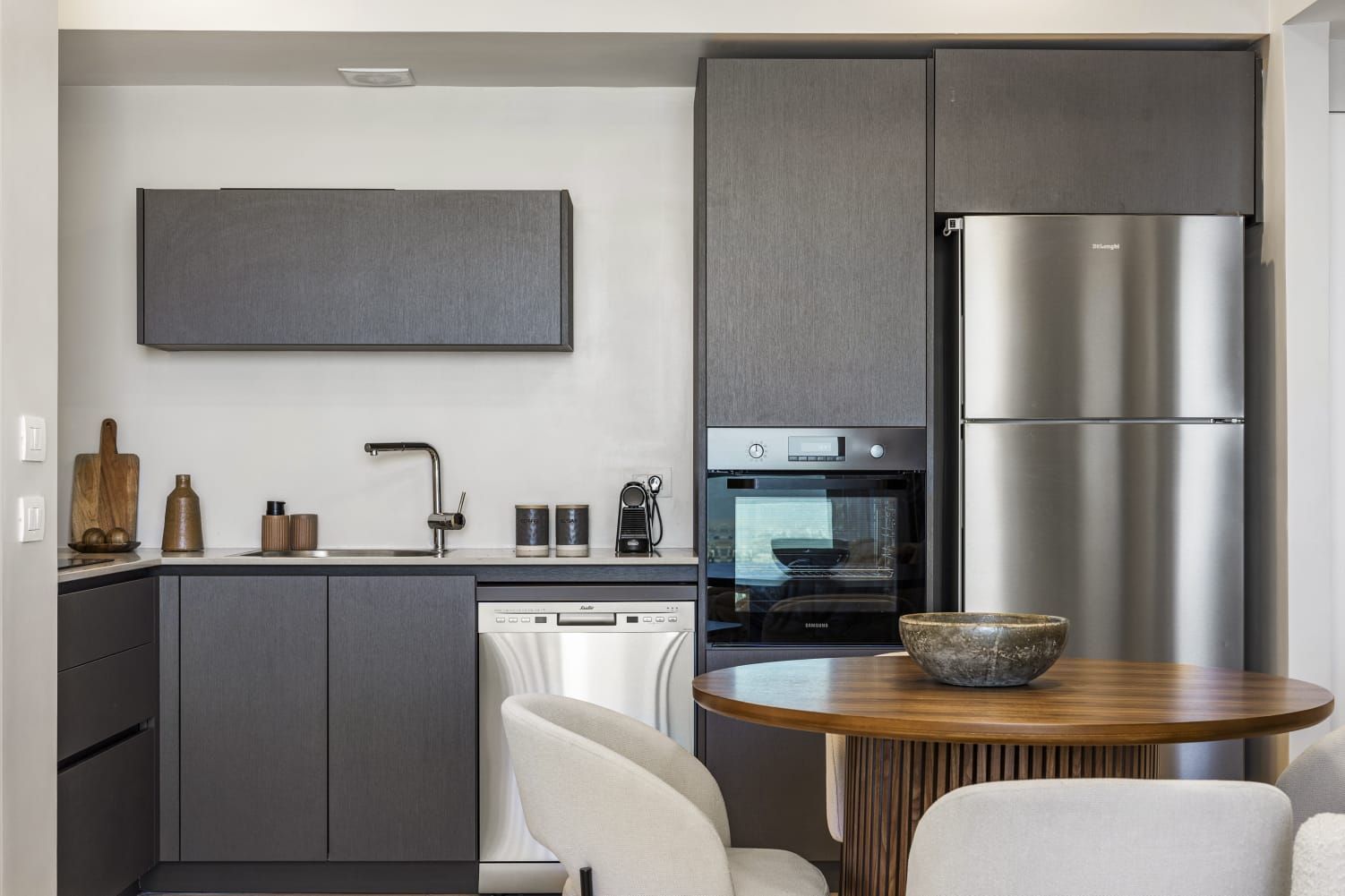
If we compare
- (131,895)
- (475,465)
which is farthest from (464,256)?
(131,895)

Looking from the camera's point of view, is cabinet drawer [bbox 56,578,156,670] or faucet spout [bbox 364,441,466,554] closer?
cabinet drawer [bbox 56,578,156,670]

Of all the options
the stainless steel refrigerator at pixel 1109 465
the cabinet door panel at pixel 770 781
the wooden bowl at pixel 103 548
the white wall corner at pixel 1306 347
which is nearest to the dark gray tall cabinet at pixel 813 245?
the stainless steel refrigerator at pixel 1109 465

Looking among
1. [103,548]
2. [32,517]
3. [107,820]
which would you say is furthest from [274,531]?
[32,517]

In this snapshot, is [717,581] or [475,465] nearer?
[717,581]

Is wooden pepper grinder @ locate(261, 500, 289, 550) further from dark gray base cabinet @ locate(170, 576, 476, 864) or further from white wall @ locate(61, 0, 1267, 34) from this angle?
white wall @ locate(61, 0, 1267, 34)

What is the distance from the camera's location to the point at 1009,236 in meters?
3.24

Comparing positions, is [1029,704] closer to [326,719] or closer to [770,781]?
[770,781]

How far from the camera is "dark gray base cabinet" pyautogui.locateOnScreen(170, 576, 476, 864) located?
128 inches

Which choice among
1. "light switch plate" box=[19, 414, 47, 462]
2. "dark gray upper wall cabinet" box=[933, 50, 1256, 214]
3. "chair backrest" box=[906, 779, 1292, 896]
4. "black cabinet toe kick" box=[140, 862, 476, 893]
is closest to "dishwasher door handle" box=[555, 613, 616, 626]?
"black cabinet toe kick" box=[140, 862, 476, 893]

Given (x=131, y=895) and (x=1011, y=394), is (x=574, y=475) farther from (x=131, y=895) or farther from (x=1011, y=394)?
(x=131, y=895)

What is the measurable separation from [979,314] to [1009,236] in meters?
0.24

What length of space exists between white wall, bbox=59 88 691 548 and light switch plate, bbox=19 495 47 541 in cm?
137

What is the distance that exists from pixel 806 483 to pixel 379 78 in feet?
6.16

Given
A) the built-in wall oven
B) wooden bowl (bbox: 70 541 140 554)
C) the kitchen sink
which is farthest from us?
the kitchen sink
